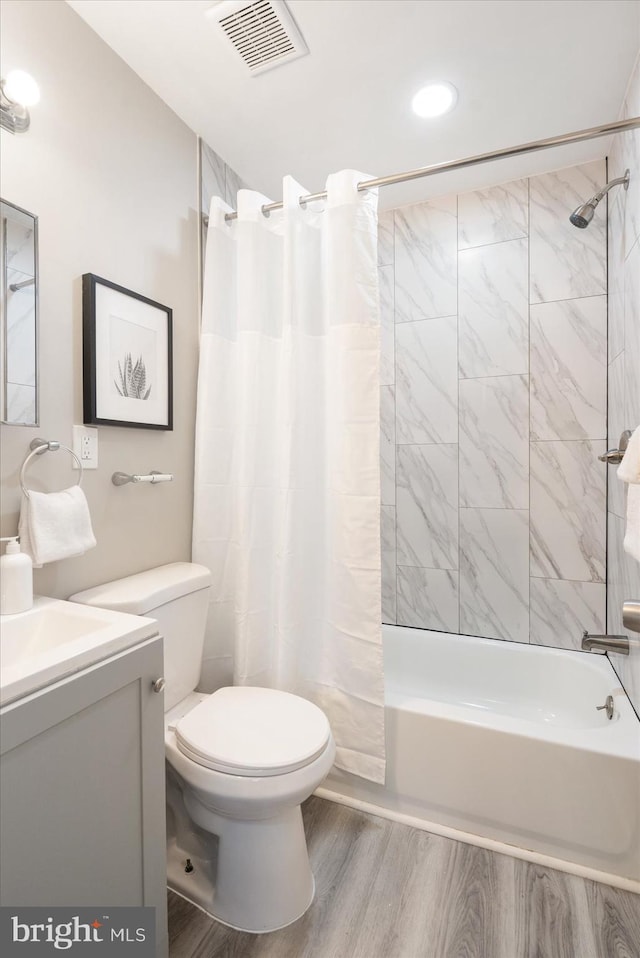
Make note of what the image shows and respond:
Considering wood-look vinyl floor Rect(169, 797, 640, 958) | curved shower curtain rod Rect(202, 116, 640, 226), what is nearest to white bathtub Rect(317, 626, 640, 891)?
wood-look vinyl floor Rect(169, 797, 640, 958)

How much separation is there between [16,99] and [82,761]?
151 centimetres

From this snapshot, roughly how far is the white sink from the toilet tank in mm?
139

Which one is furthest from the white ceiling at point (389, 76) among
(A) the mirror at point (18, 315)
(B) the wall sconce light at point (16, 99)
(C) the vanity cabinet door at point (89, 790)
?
(C) the vanity cabinet door at point (89, 790)

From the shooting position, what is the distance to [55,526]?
119 centimetres

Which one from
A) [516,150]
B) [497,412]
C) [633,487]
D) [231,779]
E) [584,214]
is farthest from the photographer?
[497,412]

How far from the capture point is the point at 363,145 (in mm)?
1899

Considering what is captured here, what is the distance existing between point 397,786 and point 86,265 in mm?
1933

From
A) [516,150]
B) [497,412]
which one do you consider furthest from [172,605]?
[516,150]

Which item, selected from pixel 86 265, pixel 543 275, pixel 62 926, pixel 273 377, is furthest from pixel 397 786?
pixel 543 275

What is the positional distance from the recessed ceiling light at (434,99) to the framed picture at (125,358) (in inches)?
45.2

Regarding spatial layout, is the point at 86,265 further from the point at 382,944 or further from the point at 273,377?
the point at 382,944

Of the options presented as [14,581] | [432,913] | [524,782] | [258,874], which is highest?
[14,581]

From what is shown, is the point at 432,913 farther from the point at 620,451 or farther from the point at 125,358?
the point at 125,358

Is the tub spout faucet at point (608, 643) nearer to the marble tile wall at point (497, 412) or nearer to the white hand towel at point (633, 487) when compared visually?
the marble tile wall at point (497, 412)
